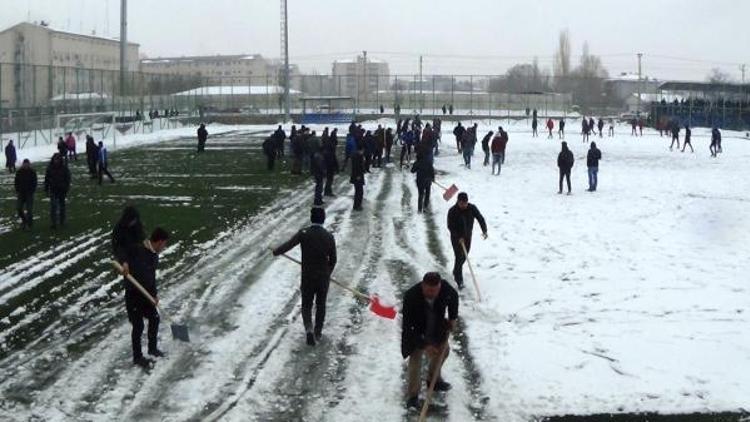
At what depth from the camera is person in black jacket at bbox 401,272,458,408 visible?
727 centimetres

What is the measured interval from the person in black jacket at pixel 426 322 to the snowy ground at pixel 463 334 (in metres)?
0.50

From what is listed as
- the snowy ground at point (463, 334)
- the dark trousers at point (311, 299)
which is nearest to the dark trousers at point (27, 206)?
the snowy ground at point (463, 334)

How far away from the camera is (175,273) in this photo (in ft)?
41.1

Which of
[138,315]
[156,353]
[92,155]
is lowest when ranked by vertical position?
[156,353]

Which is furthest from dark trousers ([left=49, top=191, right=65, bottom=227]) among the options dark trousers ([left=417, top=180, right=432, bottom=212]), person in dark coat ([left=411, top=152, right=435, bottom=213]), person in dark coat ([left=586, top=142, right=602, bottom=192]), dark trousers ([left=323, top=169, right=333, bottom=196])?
person in dark coat ([left=586, top=142, right=602, bottom=192])

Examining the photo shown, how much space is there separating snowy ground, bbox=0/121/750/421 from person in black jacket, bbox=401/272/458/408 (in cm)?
50

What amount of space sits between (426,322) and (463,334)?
2349 mm

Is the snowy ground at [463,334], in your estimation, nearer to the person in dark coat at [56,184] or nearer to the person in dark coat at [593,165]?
the person in dark coat at [56,184]

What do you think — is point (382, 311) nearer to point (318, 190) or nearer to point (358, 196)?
point (358, 196)

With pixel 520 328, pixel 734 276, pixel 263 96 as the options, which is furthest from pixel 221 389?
pixel 263 96

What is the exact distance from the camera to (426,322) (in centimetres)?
734

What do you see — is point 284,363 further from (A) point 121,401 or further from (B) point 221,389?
(A) point 121,401

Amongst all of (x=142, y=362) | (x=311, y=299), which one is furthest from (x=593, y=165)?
(x=142, y=362)

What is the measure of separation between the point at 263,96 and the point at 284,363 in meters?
77.4
